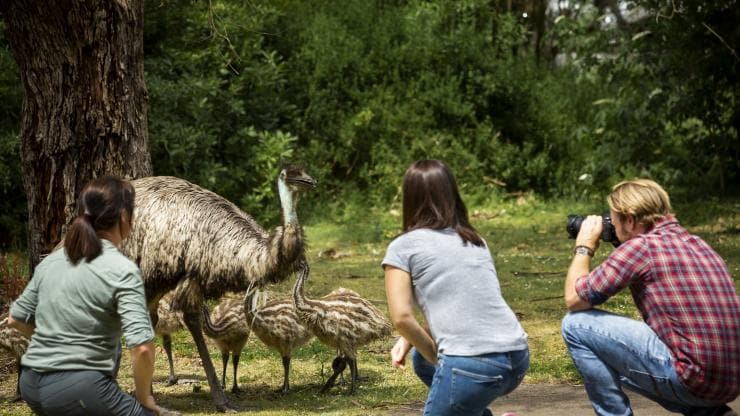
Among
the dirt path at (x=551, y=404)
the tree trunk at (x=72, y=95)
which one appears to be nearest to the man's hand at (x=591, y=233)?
the dirt path at (x=551, y=404)

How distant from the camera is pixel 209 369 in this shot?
298 inches

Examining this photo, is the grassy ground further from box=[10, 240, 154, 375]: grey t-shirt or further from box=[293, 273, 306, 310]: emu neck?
box=[10, 240, 154, 375]: grey t-shirt

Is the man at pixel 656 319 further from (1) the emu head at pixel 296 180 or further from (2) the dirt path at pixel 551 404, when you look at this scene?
(1) the emu head at pixel 296 180

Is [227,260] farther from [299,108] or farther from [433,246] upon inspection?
[299,108]

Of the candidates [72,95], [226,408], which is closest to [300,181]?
[226,408]

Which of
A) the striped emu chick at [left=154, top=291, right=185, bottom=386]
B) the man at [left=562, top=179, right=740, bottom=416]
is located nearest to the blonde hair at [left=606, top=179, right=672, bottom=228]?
the man at [left=562, top=179, right=740, bottom=416]

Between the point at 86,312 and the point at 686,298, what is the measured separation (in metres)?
2.71

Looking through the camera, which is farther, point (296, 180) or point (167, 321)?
point (167, 321)

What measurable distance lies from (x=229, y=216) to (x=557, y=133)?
600 inches

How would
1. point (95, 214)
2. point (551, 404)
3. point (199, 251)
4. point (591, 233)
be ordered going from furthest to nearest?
1. point (199, 251)
2. point (551, 404)
3. point (591, 233)
4. point (95, 214)

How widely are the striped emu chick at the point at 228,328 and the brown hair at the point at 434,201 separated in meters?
3.43

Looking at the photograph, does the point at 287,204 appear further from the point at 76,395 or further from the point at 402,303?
the point at 76,395

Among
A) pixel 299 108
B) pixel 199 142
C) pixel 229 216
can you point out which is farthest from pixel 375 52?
pixel 229 216

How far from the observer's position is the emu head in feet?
25.7
